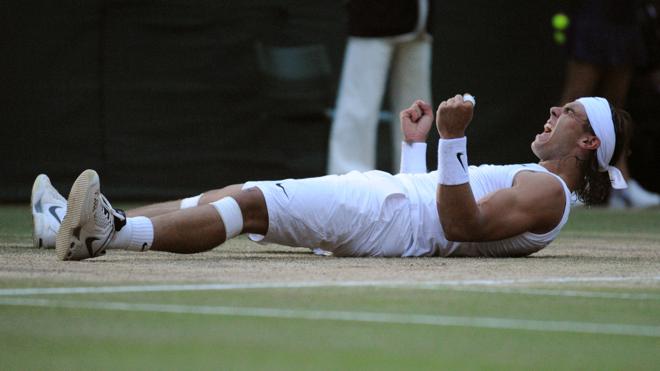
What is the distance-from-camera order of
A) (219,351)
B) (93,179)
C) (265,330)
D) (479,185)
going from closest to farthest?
A: (219,351) < (265,330) < (93,179) < (479,185)

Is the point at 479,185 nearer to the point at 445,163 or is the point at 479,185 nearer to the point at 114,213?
the point at 445,163

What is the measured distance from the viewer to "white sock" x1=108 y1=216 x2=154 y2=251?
4.94 metres

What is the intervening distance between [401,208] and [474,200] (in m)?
0.37

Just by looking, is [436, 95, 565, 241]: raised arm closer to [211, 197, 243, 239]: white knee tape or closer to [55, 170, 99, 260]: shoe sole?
[211, 197, 243, 239]: white knee tape

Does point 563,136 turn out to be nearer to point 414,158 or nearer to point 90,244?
point 414,158

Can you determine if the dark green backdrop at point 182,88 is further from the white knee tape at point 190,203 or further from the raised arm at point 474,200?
the raised arm at point 474,200

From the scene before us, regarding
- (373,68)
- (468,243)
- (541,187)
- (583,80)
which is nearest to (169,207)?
(468,243)

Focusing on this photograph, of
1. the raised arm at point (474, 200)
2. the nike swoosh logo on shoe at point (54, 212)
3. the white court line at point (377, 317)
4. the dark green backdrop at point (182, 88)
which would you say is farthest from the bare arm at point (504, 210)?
the dark green backdrop at point (182, 88)

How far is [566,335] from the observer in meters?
3.36

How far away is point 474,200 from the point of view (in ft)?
16.4

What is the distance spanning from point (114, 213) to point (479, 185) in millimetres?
1365

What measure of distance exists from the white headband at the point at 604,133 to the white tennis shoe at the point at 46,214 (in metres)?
2.03

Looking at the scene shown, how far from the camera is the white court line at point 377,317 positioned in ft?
11.4

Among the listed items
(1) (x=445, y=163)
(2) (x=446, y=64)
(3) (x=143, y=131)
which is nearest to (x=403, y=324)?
(1) (x=445, y=163)
